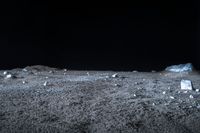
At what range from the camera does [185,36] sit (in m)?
5.02

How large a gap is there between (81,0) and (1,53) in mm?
1492

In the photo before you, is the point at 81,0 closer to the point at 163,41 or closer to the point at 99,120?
the point at 163,41

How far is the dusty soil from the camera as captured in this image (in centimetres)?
204

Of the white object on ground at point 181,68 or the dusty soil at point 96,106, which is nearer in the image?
the dusty soil at point 96,106

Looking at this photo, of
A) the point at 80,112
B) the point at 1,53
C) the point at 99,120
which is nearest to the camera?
the point at 99,120

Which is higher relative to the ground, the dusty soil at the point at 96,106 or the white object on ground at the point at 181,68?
the white object on ground at the point at 181,68

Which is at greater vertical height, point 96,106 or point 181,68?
point 181,68

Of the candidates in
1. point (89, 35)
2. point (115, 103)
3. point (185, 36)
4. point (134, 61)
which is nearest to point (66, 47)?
point (89, 35)

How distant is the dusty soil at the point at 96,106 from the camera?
6.68 ft

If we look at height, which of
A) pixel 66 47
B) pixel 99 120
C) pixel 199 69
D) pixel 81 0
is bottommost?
pixel 99 120

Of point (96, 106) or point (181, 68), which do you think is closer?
point (96, 106)

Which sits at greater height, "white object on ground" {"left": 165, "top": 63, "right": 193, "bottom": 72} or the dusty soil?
"white object on ground" {"left": 165, "top": 63, "right": 193, "bottom": 72}

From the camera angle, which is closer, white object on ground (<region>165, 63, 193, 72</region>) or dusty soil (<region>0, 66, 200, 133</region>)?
dusty soil (<region>0, 66, 200, 133</region>)

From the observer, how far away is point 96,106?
248 centimetres
